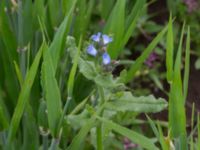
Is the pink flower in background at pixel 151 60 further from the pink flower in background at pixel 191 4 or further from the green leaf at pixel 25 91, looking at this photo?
the green leaf at pixel 25 91

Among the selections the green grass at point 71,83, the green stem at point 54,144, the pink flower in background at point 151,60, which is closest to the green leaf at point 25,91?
the green grass at point 71,83

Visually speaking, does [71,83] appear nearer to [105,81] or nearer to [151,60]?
[105,81]

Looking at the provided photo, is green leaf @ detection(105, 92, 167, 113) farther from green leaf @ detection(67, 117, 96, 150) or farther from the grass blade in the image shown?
the grass blade

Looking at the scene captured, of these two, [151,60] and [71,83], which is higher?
[71,83]

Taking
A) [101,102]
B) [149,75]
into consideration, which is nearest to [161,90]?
[149,75]

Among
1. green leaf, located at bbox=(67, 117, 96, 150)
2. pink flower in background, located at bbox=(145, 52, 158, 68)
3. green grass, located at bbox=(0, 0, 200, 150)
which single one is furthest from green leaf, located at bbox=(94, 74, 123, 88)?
pink flower in background, located at bbox=(145, 52, 158, 68)

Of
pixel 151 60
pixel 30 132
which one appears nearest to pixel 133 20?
pixel 30 132
